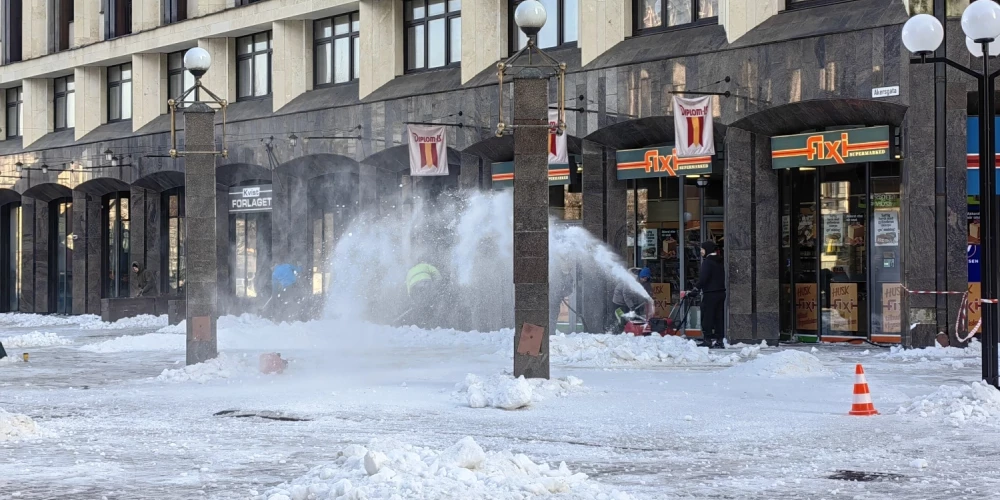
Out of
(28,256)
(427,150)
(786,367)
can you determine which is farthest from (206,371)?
(28,256)

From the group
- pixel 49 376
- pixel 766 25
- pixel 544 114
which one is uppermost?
pixel 766 25

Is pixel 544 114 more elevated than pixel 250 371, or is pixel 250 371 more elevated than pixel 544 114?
pixel 544 114

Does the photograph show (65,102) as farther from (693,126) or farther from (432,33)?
(693,126)

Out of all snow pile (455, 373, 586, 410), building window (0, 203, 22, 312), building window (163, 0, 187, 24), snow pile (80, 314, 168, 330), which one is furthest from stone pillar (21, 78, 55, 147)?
snow pile (455, 373, 586, 410)

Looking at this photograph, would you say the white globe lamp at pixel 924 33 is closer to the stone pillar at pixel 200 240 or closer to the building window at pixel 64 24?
the stone pillar at pixel 200 240

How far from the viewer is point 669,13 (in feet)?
94.7

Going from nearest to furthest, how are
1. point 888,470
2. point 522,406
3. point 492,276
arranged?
point 888,470, point 522,406, point 492,276

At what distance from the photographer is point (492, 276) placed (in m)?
32.8

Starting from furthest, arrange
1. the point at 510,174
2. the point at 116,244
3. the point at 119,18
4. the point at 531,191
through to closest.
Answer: the point at 116,244
the point at 119,18
the point at 510,174
the point at 531,191

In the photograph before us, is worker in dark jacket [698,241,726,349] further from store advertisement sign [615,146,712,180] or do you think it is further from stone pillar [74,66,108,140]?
stone pillar [74,66,108,140]

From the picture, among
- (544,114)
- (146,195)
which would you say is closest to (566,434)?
(544,114)

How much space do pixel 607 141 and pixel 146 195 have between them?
2269 centimetres

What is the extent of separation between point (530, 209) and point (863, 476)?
778 centimetres

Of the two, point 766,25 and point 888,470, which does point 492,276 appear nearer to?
point 766,25
